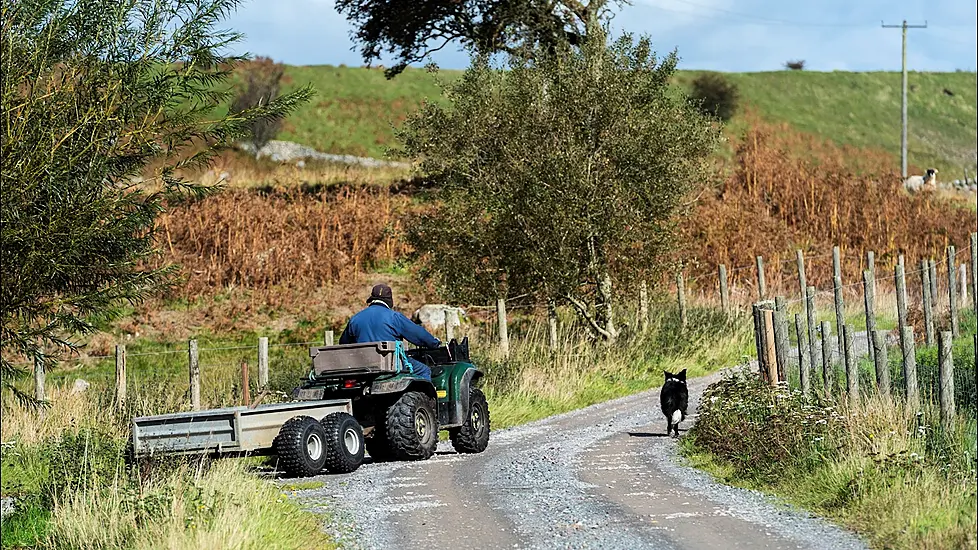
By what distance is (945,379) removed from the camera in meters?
11.9

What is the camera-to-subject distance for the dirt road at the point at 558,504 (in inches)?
398

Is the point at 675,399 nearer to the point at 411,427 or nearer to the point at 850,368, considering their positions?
the point at 850,368

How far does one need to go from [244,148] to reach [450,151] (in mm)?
51068

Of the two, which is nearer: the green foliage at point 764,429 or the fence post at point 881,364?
the green foliage at point 764,429

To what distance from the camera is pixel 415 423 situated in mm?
15367

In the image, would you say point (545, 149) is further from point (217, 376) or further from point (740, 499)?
point (740, 499)

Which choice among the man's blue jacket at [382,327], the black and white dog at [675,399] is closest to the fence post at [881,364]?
the black and white dog at [675,399]

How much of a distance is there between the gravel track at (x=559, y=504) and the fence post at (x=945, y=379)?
74.9 inches

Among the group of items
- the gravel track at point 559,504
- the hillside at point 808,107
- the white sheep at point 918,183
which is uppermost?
the hillside at point 808,107

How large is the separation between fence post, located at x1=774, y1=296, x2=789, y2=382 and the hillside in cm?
5769

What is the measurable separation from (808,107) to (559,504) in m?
98.2

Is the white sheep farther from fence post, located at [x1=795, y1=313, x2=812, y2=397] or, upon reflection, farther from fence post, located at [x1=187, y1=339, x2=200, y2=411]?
fence post, located at [x1=187, y1=339, x2=200, y2=411]

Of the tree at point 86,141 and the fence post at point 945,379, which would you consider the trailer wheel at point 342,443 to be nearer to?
the tree at point 86,141

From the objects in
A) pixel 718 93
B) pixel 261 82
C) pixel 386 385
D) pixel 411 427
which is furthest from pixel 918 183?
pixel 261 82
